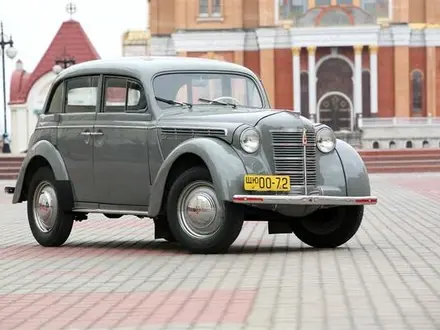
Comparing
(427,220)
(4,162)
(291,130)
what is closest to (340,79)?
(4,162)

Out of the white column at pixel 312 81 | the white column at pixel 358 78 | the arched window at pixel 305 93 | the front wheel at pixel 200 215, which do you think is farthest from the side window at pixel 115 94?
the arched window at pixel 305 93

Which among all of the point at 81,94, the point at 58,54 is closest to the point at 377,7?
the point at 58,54

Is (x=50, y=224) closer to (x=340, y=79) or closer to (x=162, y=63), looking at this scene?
(x=162, y=63)

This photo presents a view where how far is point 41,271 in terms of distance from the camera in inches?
460

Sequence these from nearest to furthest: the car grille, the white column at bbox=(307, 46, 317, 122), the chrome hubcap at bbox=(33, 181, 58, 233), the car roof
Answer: the car grille → the car roof → the chrome hubcap at bbox=(33, 181, 58, 233) → the white column at bbox=(307, 46, 317, 122)

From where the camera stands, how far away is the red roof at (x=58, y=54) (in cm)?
7925

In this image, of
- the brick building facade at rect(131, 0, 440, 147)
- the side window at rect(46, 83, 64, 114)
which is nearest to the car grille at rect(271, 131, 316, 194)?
the side window at rect(46, 83, 64, 114)

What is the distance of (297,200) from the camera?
1259 cm

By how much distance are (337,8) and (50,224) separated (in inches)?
2749

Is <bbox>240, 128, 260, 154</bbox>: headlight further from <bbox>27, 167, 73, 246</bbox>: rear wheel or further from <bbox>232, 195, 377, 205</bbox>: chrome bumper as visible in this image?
<bbox>27, 167, 73, 246</bbox>: rear wheel

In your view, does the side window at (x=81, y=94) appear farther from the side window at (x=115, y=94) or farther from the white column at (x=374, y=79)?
the white column at (x=374, y=79)

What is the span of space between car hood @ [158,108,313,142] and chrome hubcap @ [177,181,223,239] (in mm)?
532

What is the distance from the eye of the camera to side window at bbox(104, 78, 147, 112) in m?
14.0

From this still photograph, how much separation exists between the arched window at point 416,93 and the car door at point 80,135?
71348 mm
